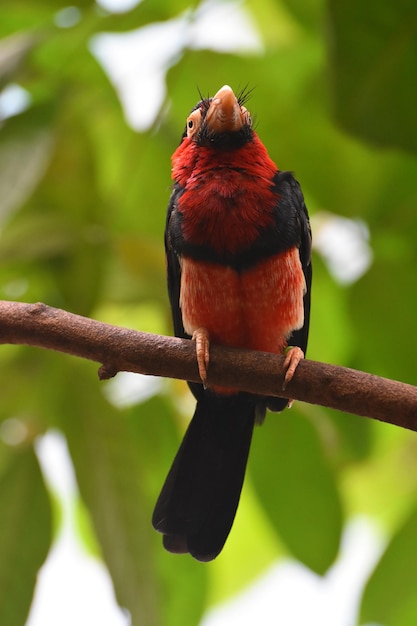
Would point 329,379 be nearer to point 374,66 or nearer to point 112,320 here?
point 374,66

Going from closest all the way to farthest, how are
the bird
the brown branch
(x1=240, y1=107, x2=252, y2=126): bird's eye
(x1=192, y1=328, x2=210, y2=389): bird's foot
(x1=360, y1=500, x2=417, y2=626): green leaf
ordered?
1. the brown branch
2. (x1=192, y1=328, x2=210, y2=389): bird's foot
3. (x1=360, y1=500, x2=417, y2=626): green leaf
4. the bird
5. (x1=240, y1=107, x2=252, y2=126): bird's eye

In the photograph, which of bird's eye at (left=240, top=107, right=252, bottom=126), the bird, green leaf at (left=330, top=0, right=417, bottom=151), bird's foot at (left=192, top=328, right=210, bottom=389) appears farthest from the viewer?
bird's eye at (left=240, top=107, right=252, bottom=126)

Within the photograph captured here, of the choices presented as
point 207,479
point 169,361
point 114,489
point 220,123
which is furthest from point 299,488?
point 220,123

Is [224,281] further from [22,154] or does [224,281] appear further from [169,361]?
[22,154]

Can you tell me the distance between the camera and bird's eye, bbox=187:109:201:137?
255 centimetres

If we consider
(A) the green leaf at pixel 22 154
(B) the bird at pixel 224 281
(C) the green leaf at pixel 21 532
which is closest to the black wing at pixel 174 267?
(B) the bird at pixel 224 281

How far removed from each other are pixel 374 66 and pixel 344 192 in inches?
17.4

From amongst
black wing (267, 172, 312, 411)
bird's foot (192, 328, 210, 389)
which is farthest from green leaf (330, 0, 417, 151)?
bird's foot (192, 328, 210, 389)

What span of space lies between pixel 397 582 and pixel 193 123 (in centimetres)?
145

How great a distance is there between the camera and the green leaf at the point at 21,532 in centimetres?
219

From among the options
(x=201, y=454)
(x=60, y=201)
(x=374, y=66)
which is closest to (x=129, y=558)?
(x=201, y=454)

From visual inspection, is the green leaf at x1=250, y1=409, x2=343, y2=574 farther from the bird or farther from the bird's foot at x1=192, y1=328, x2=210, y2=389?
the bird's foot at x1=192, y1=328, x2=210, y2=389

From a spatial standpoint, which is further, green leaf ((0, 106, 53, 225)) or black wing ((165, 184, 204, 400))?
black wing ((165, 184, 204, 400))

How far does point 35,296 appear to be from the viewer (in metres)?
2.56
